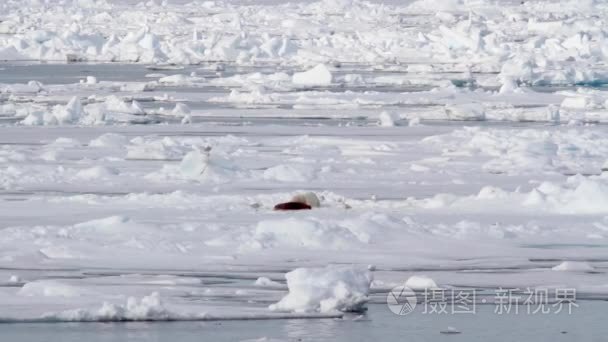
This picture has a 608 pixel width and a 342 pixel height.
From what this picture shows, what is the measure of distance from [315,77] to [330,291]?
71.2ft

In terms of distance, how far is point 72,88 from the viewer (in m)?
26.3

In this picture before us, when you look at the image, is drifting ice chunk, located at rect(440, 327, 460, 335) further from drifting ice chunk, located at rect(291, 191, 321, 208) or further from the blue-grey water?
drifting ice chunk, located at rect(291, 191, 321, 208)

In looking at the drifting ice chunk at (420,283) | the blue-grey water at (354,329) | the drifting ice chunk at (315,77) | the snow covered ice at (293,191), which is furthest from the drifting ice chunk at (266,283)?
the drifting ice chunk at (315,77)

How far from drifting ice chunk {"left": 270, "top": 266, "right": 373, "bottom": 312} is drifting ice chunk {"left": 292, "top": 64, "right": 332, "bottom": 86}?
21439 millimetres

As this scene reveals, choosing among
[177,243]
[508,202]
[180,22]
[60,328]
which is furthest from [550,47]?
[60,328]

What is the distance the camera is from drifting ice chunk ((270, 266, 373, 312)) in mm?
6625

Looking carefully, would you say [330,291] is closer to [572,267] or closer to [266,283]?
[266,283]

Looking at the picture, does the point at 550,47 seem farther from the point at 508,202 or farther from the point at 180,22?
the point at 508,202

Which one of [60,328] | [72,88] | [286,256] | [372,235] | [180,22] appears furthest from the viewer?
[180,22]

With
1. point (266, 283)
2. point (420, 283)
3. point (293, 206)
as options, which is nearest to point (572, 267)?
point (420, 283)

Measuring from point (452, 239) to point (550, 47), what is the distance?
27677 mm

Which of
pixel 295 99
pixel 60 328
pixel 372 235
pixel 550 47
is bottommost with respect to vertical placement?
pixel 60 328

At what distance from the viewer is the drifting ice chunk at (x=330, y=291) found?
21.7ft

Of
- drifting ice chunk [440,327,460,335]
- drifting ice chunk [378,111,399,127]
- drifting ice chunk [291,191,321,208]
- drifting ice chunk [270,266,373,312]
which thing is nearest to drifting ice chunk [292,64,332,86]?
drifting ice chunk [378,111,399,127]
